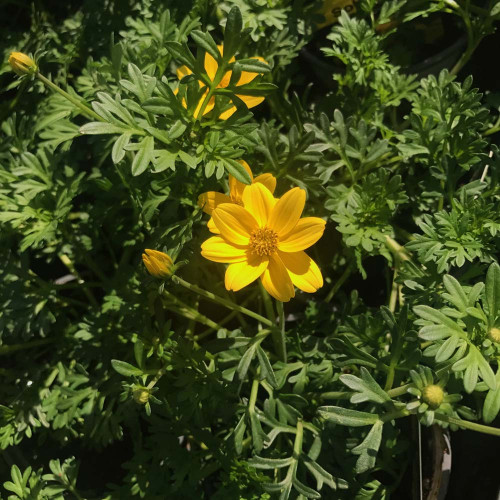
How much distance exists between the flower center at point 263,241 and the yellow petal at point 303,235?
0.05 ft

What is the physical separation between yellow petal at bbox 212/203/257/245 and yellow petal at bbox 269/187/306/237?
0.04m

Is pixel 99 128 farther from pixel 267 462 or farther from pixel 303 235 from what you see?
pixel 267 462

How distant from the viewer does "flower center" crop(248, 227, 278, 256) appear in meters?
1.08

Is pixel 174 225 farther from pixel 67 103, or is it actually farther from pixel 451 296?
pixel 451 296

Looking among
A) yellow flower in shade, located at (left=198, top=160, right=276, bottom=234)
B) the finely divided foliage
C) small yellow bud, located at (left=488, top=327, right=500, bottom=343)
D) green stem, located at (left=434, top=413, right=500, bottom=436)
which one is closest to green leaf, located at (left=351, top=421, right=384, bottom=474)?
the finely divided foliage

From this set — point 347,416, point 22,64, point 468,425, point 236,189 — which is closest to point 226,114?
point 236,189

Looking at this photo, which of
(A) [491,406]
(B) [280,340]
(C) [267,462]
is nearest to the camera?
(A) [491,406]

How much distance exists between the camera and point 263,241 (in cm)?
109

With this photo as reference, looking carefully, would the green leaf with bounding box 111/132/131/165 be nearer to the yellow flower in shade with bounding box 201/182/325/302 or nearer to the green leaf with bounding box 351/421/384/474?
the yellow flower in shade with bounding box 201/182/325/302

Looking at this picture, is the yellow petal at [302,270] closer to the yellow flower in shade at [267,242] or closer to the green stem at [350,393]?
the yellow flower in shade at [267,242]

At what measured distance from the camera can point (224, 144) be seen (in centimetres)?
111

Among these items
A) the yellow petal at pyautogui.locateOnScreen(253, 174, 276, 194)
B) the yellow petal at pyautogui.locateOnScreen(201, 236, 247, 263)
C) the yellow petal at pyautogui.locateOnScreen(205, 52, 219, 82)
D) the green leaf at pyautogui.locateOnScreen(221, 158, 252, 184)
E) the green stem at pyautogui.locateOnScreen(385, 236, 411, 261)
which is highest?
the yellow petal at pyautogui.locateOnScreen(205, 52, 219, 82)

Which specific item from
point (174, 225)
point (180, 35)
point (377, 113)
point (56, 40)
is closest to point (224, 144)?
point (174, 225)

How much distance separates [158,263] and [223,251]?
5.0 inches
